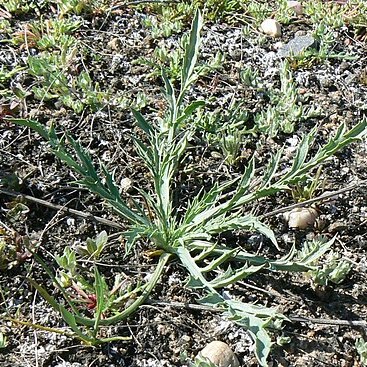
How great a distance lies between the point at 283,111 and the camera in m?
2.83

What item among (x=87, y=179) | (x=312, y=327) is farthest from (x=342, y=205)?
(x=87, y=179)

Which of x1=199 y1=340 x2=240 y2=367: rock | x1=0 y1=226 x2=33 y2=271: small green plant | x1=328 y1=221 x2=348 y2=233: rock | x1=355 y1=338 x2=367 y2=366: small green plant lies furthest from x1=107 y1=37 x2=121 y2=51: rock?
x1=355 y1=338 x2=367 y2=366: small green plant

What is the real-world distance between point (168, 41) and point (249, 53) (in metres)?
0.43

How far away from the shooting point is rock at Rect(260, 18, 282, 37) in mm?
3281

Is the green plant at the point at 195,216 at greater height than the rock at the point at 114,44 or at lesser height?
lesser

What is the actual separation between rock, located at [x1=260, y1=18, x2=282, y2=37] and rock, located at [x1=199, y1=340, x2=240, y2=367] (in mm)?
1873

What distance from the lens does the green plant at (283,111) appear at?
274 centimetres

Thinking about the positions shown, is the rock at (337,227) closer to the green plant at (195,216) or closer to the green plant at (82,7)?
the green plant at (195,216)

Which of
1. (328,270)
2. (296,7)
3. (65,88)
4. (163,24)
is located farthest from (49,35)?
(328,270)

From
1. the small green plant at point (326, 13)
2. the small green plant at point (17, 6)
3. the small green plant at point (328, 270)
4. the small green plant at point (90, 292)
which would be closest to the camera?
the small green plant at point (90, 292)

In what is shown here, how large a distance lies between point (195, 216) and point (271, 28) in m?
1.49

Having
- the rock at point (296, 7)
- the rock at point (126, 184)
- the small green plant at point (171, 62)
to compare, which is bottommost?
the rock at point (126, 184)

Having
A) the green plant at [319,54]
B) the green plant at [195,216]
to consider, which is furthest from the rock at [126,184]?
the green plant at [319,54]

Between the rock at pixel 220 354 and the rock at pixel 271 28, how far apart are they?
1.87m
